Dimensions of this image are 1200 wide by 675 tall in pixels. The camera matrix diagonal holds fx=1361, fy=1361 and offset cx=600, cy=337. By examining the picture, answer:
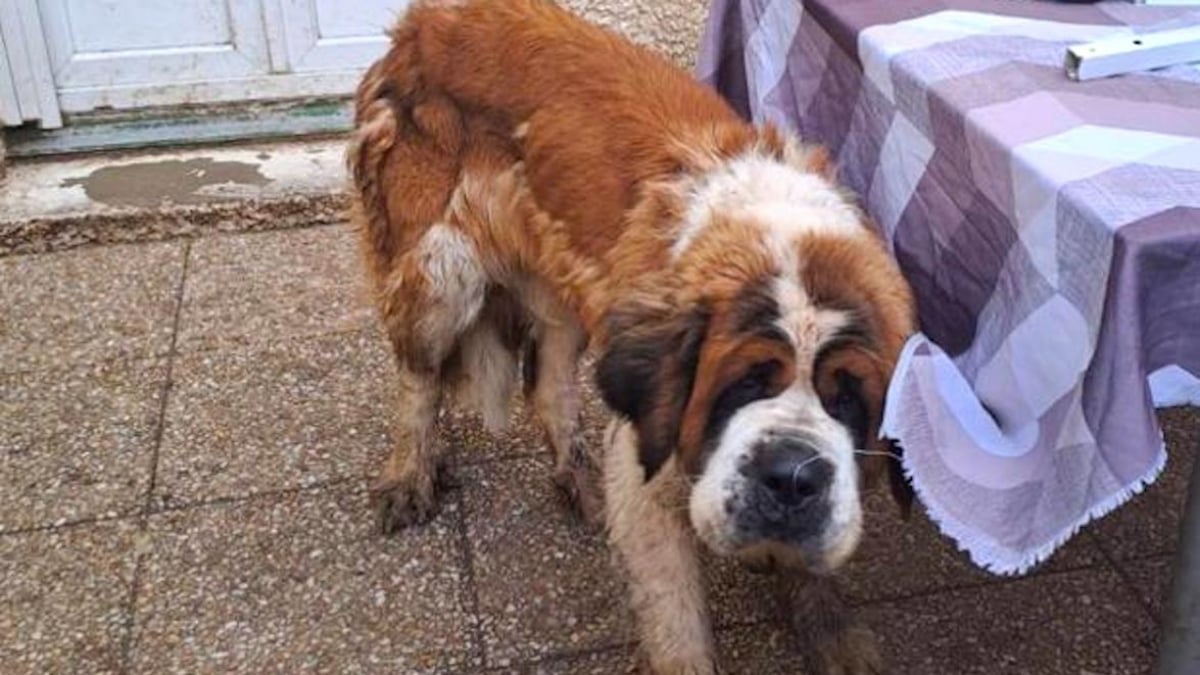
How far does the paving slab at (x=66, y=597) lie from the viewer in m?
3.08

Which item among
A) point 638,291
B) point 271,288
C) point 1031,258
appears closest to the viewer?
point 1031,258

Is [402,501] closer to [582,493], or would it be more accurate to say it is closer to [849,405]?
[582,493]

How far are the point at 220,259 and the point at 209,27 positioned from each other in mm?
1058

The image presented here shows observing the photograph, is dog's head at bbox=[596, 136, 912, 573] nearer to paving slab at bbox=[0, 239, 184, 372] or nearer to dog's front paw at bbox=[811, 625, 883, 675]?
dog's front paw at bbox=[811, 625, 883, 675]

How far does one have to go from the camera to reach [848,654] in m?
2.95

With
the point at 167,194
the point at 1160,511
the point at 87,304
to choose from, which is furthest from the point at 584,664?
the point at 167,194

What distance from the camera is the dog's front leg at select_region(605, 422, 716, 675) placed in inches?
107

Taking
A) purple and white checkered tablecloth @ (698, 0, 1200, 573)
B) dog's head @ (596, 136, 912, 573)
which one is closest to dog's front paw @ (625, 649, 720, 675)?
dog's head @ (596, 136, 912, 573)

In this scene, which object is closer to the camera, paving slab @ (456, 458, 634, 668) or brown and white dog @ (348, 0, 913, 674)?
brown and white dog @ (348, 0, 913, 674)

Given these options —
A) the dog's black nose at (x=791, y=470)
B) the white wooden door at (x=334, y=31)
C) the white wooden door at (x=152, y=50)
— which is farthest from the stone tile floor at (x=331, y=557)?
the white wooden door at (x=334, y=31)

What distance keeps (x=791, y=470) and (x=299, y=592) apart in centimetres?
158

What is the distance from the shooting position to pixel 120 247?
16.6 ft

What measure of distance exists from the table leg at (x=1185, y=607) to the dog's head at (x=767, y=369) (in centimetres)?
48

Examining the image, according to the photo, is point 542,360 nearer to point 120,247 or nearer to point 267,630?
point 267,630
